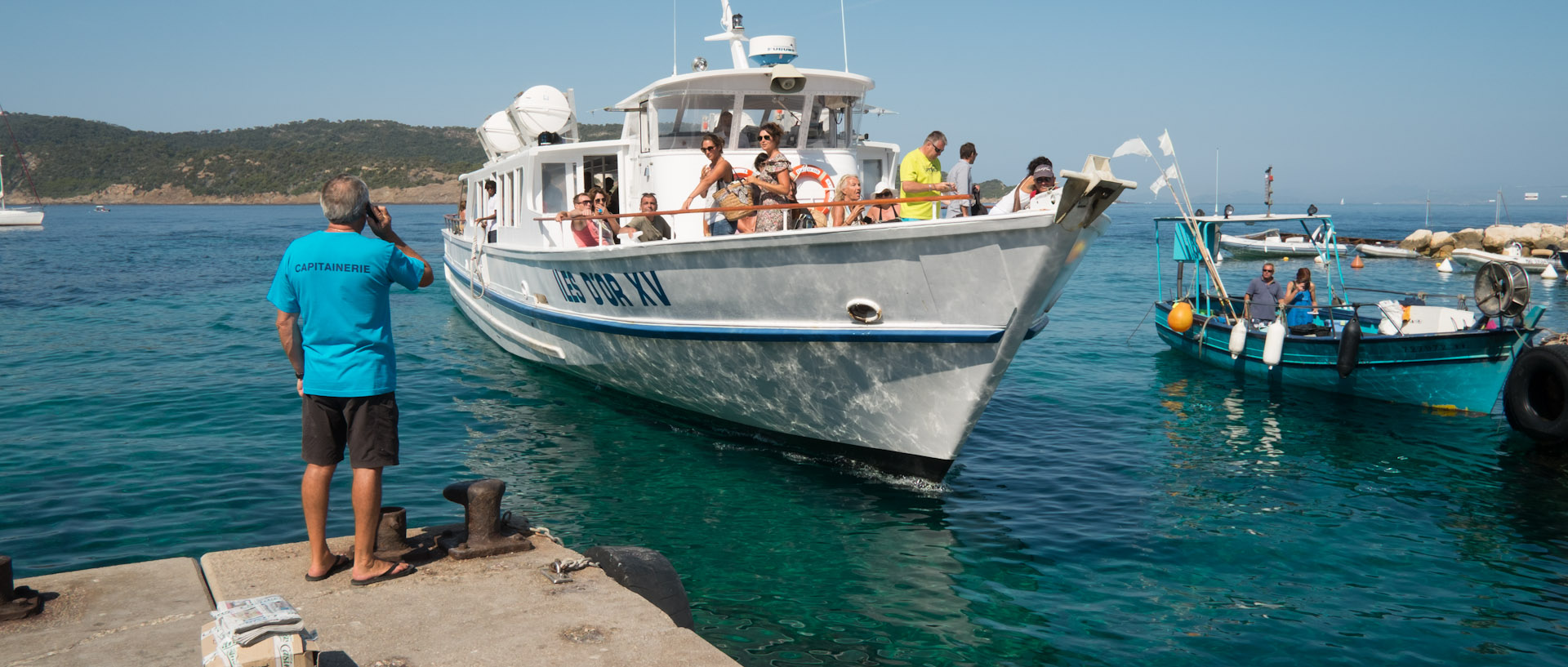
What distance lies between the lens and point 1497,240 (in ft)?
139

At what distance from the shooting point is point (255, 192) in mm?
129625

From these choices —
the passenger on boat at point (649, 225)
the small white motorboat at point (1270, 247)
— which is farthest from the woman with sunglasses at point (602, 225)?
the small white motorboat at point (1270, 247)

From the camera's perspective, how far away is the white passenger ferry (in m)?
7.44

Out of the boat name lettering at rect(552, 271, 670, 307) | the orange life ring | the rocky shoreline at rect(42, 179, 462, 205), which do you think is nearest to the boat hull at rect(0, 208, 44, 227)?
the rocky shoreline at rect(42, 179, 462, 205)

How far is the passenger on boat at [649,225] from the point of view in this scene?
9.60m

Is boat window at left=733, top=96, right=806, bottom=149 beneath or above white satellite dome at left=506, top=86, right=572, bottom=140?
beneath

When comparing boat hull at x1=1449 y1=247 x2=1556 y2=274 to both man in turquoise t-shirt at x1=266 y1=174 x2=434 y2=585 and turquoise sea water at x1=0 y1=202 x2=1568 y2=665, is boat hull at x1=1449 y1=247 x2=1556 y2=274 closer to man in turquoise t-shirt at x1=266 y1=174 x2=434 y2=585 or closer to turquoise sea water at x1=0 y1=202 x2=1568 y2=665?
turquoise sea water at x1=0 y1=202 x2=1568 y2=665

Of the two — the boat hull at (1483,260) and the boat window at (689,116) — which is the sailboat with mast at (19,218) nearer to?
the boat window at (689,116)

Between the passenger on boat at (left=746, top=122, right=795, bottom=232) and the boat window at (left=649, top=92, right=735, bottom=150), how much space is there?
2.10 meters

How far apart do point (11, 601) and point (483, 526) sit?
184 cm

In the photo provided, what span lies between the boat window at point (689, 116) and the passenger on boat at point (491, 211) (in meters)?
4.31

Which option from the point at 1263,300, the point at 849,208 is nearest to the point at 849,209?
the point at 849,208

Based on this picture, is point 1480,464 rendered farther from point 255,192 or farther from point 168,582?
point 255,192

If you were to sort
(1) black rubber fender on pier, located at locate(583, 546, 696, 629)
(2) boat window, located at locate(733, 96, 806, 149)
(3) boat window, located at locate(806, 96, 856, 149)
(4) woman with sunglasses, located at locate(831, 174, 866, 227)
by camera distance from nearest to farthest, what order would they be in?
(1) black rubber fender on pier, located at locate(583, 546, 696, 629), (4) woman with sunglasses, located at locate(831, 174, 866, 227), (2) boat window, located at locate(733, 96, 806, 149), (3) boat window, located at locate(806, 96, 856, 149)
